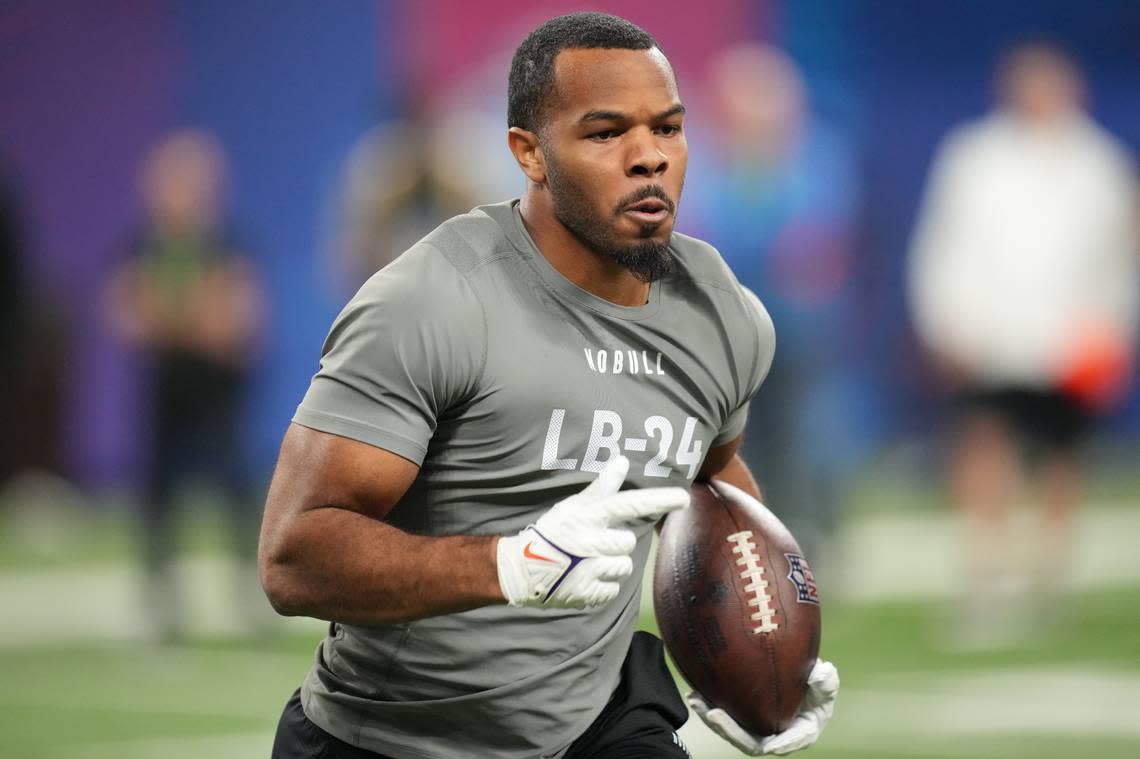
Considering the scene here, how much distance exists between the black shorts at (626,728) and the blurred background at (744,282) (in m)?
2.14

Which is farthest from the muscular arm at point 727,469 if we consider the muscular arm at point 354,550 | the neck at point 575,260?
the muscular arm at point 354,550

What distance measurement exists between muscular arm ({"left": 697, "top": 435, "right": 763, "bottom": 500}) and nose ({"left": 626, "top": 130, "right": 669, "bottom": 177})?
638mm

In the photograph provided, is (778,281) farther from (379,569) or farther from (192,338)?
(379,569)

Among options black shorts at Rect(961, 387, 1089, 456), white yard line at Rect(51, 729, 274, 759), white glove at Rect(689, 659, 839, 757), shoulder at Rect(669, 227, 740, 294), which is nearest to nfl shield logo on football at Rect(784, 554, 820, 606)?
white glove at Rect(689, 659, 839, 757)

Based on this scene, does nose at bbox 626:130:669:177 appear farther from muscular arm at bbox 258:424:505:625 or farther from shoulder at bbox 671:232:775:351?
muscular arm at bbox 258:424:505:625

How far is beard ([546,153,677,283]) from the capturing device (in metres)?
2.91

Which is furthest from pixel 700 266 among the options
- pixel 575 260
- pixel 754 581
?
pixel 754 581

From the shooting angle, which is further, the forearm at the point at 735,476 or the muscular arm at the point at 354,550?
the forearm at the point at 735,476

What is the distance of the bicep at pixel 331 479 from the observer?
8.68 feet

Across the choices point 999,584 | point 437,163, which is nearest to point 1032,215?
point 999,584

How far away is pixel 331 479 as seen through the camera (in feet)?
8.70

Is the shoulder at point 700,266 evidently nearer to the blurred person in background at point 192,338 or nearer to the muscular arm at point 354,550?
the muscular arm at point 354,550

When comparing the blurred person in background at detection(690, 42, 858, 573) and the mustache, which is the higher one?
the blurred person in background at detection(690, 42, 858, 573)

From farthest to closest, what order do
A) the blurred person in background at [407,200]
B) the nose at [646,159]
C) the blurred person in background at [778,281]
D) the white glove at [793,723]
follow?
the blurred person in background at [778,281] → the blurred person in background at [407,200] → the white glove at [793,723] → the nose at [646,159]
